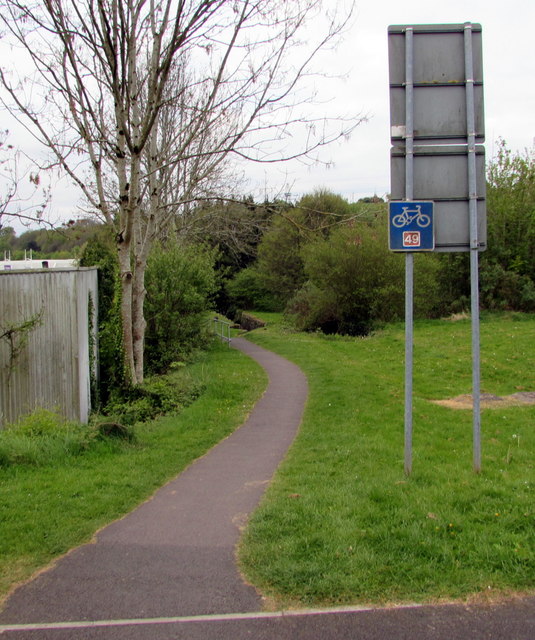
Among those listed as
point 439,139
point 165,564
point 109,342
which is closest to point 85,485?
point 165,564

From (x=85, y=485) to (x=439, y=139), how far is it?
5.11 metres

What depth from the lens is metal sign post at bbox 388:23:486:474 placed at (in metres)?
5.98

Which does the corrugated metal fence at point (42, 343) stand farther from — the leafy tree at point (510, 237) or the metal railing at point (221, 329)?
the leafy tree at point (510, 237)

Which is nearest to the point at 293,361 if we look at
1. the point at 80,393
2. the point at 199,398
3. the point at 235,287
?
the point at 199,398

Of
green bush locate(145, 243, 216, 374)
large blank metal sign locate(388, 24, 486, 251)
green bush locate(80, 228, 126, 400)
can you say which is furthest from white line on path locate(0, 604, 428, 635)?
green bush locate(145, 243, 216, 374)

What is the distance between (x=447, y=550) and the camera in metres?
4.33

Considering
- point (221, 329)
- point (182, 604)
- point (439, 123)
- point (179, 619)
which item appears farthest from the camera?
point (221, 329)

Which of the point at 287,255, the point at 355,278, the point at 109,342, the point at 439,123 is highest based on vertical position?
the point at 287,255

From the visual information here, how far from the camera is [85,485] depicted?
20.7 feet

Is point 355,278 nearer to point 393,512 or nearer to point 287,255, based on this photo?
point 287,255

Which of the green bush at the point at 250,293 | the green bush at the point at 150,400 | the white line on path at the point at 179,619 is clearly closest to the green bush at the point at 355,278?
the green bush at the point at 250,293

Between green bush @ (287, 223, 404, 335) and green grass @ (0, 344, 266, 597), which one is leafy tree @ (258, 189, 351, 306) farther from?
green grass @ (0, 344, 266, 597)

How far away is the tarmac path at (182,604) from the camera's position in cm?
350

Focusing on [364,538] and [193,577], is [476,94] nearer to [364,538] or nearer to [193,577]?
[364,538]
